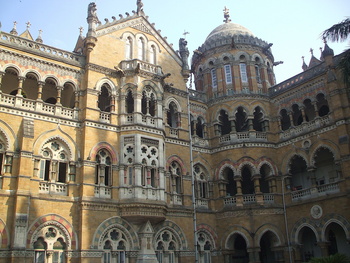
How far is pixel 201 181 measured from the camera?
31.1m

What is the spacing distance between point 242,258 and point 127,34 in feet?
62.9

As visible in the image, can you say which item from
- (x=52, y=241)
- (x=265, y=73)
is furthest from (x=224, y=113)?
(x=52, y=241)

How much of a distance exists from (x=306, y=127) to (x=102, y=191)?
49.9 feet

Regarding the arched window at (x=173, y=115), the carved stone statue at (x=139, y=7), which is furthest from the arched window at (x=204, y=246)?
the carved stone statue at (x=139, y=7)

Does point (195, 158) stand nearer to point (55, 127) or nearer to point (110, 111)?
point (110, 111)

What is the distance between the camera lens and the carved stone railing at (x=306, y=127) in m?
28.5

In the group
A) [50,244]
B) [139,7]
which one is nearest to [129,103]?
[139,7]

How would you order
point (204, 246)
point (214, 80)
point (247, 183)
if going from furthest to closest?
point (214, 80) < point (247, 183) < point (204, 246)

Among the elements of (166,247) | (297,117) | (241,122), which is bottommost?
(166,247)

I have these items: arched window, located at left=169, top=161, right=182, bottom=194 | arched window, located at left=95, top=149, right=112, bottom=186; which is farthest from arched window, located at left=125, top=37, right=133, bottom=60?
arched window, located at left=169, top=161, right=182, bottom=194

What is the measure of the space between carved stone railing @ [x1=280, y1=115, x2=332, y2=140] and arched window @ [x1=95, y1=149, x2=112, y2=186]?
44.7 ft

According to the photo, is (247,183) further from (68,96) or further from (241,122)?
(68,96)

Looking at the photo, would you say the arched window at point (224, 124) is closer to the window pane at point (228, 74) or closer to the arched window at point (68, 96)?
the window pane at point (228, 74)

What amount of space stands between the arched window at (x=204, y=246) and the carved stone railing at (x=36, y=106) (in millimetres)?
12195
